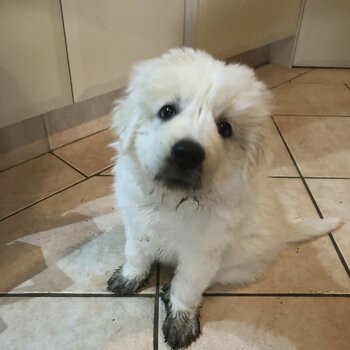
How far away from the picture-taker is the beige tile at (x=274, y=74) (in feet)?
7.97

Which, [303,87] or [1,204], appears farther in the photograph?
[303,87]

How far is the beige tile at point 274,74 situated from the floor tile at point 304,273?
1316mm

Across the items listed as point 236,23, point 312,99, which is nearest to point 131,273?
point 236,23

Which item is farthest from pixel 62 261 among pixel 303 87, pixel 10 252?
pixel 303 87

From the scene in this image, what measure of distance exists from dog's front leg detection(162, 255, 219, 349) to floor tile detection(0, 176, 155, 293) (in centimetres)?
13

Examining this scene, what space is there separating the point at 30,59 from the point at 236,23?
1.12m

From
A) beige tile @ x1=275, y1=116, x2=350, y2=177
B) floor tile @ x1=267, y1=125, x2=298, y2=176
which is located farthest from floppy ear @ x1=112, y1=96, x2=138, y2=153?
beige tile @ x1=275, y1=116, x2=350, y2=177

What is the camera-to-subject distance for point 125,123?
0.86m

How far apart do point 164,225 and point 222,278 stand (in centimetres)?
29

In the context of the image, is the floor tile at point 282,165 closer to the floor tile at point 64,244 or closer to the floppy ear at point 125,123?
the floor tile at point 64,244

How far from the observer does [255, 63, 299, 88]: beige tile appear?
2.43 m

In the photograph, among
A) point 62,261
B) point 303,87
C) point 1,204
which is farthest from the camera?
point 303,87

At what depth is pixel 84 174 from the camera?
1561mm

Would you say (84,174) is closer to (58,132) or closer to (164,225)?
(58,132)
